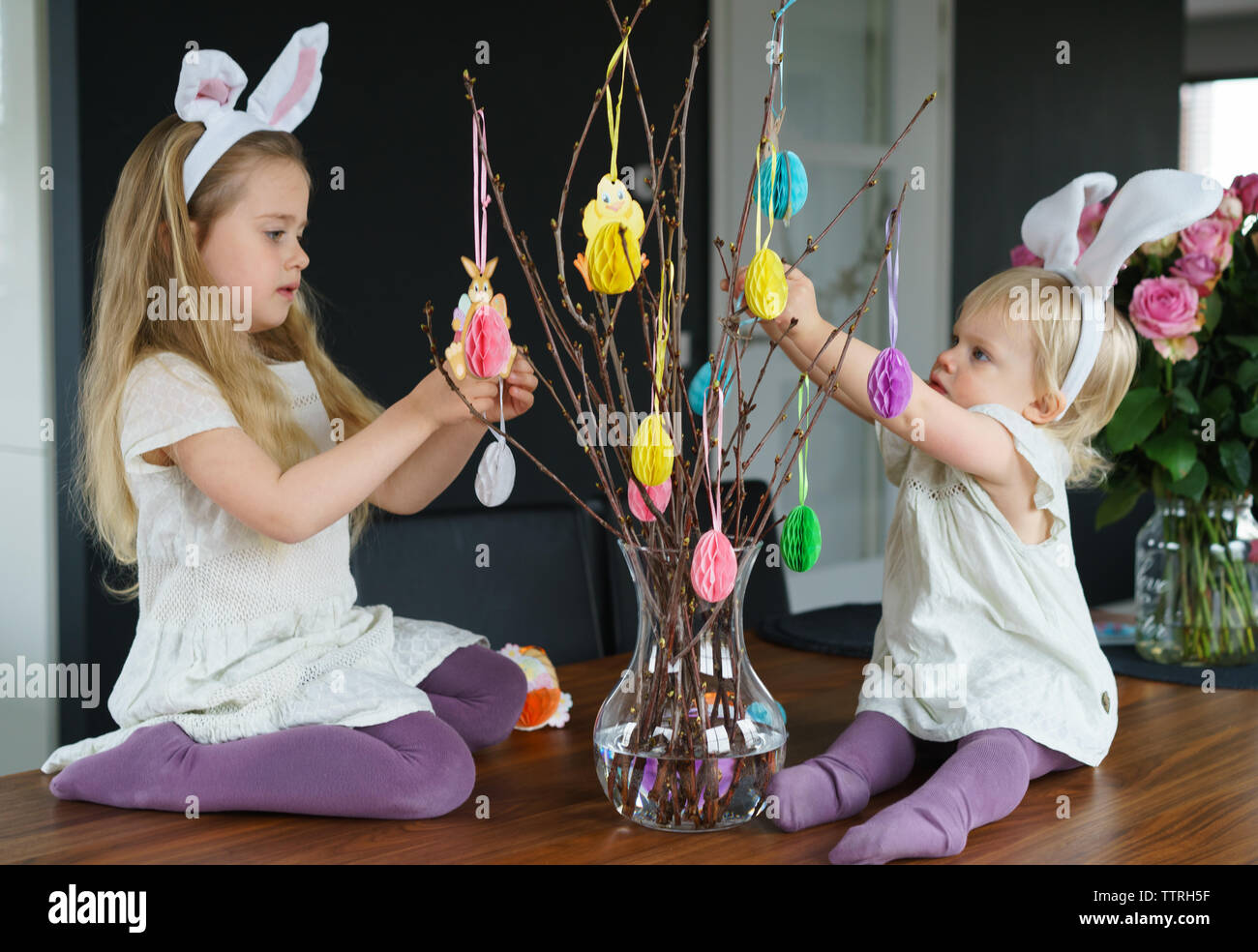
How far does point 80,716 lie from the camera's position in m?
2.53

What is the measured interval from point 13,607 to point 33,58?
1.03 metres

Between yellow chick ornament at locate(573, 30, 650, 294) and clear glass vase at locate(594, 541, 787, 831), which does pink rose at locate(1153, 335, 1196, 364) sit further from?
yellow chick ornament at locate(573, 30, 650, 294)

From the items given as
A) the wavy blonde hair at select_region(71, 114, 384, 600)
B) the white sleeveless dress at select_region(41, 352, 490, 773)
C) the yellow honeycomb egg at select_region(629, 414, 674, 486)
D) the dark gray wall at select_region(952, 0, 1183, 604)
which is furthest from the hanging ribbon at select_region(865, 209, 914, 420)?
the dark gray wall at select_region(952, 0, 1183, 604)

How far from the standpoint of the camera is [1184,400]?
67.1 inches

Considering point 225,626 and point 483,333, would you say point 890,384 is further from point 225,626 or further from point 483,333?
point 225,626

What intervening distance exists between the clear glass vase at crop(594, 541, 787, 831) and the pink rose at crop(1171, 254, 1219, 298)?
0.95 meters

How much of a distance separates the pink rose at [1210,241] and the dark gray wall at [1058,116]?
3.05 meters

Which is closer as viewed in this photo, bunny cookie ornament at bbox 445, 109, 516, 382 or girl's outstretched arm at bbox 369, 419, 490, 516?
bunny cookie ornament at bbox 445, 109, 516, 382

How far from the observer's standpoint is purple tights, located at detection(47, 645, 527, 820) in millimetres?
1080

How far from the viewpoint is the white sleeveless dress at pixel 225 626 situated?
1184mm

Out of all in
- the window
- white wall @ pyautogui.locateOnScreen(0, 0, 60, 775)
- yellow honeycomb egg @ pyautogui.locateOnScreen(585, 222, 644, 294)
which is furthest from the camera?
the window

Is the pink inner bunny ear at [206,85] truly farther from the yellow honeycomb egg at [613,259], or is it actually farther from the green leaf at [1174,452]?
the green leaf at [1174,452]
